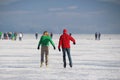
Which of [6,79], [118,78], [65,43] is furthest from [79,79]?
[65,43]

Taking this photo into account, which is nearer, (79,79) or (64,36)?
(79,79)

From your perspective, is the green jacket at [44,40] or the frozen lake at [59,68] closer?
the frozen lake at [59,68]

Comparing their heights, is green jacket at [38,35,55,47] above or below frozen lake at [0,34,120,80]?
above

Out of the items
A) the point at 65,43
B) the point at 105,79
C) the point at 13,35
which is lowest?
the point at 105,79

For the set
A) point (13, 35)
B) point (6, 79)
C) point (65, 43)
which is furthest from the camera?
point (13, 35)

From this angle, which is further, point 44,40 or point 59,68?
point 44,40

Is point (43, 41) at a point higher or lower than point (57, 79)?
higher

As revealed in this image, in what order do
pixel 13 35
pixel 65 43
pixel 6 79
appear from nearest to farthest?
pixel 6 79, pixel 65 43, pixel 13 35

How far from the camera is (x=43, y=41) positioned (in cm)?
1454

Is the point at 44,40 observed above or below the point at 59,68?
above

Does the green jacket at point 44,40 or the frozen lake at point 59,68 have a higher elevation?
the green jacket at point 44,40

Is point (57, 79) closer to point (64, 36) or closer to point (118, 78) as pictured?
point (118, 78)

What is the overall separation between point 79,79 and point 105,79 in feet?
2.42

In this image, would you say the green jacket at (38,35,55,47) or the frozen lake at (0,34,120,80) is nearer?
the frozen lake at (0,34,120,80)
